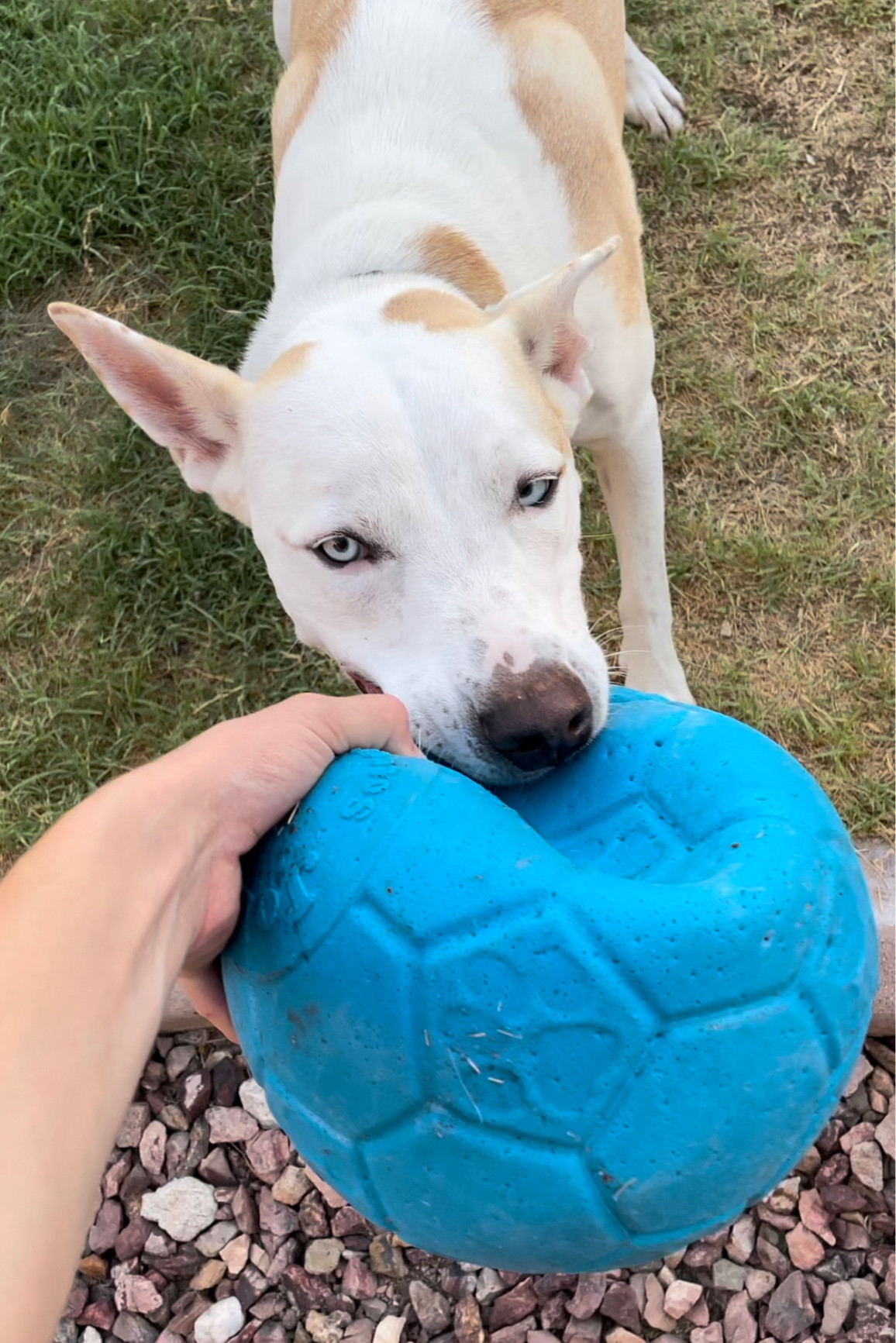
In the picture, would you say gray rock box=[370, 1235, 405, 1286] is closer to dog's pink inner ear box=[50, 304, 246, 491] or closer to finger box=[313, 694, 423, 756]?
finger box=[313, 694, 423, 756]

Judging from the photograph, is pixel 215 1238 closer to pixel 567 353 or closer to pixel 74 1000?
pixel 74 1000

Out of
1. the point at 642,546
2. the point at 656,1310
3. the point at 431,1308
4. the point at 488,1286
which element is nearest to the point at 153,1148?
the point at 431,1308

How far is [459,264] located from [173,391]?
87 centimetres

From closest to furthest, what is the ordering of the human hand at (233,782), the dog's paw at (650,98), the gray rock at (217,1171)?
the human hand at (233,782) → the gray rock at (217,1171) → the dog's paw at (650,98)

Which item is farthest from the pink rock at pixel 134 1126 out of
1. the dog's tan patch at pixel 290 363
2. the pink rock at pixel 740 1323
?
the dog's tan patch at pixel 290 363

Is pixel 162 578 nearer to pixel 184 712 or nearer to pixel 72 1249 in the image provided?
pixel 184 712

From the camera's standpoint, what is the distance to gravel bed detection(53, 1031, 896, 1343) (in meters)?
2.82

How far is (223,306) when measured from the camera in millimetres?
4707

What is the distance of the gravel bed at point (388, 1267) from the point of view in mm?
2818

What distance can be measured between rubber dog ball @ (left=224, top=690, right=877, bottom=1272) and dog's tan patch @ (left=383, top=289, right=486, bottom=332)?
119 centimetres

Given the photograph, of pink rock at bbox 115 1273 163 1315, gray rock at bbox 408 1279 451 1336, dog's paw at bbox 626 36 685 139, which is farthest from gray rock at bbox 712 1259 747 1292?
dog's paw at bbox 626 36 685 139

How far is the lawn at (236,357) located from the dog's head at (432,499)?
1579 millimetres

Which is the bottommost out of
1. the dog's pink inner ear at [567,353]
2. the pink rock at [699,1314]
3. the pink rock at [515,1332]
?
the pink rock at [699,1314]

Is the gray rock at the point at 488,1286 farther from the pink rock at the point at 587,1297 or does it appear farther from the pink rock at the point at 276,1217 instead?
the pink rock at the point at 276,1217
